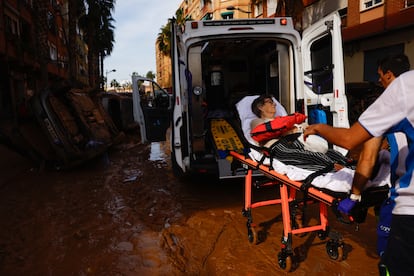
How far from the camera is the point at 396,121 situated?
4.58 feet

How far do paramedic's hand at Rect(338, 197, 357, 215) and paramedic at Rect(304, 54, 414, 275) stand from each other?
0.55m

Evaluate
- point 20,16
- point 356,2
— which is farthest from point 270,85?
point 20,16

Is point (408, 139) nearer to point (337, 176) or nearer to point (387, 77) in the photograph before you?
point (387, 77)

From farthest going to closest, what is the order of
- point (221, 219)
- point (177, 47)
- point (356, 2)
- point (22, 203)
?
point (356, 2) < point (22, 203) < point (177, 47) < point (221, 219)

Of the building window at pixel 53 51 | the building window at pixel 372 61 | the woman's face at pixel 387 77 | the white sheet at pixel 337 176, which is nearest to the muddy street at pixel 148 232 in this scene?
the white sheet at pixel 337 176

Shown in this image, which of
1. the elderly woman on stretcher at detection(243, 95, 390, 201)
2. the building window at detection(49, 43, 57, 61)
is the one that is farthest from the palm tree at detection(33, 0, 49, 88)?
the building window at detection(49, 43, 57, 61)

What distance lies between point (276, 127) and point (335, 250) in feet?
4.37

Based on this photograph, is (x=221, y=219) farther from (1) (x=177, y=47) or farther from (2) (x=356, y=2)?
(2) (x=356, y=2)

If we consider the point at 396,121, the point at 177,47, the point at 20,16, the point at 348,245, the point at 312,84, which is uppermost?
the point at 20,16

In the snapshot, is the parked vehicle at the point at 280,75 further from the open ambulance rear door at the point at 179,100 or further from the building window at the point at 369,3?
the building window at the point at 369,3

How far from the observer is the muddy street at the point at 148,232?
3203 millimetres

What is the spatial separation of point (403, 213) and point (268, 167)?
5.94ft

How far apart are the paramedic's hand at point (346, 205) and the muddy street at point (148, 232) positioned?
3.92 ft

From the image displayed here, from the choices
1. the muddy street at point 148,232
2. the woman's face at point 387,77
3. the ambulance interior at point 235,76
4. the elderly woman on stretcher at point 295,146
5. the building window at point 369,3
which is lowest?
the muddy street at point 148,232
